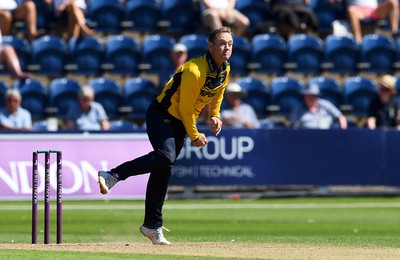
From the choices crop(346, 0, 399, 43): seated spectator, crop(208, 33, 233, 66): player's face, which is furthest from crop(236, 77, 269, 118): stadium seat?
crop(208, 33, 233, 66): player's face

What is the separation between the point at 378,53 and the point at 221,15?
11.2 feet

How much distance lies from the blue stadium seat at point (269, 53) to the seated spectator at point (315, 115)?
219 centimetres

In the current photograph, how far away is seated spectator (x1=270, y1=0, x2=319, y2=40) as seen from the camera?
68.6 ft

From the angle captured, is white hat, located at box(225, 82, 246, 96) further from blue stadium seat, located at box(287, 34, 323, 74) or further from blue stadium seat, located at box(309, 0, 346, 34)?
blue stadium seat, located at box(309, 0, 346, 34)

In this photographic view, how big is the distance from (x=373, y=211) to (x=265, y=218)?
2131mm

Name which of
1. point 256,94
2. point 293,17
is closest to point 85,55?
point 256,94

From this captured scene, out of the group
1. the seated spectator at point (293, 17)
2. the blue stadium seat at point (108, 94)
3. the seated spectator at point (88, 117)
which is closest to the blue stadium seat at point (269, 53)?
the seated spectator at point (293, 17)

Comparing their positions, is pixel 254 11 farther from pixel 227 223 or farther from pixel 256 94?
pixel 227 223

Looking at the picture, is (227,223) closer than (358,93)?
Yes

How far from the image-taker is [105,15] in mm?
21000

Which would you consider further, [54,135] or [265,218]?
[54,135]

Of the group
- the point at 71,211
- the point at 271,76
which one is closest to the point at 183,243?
the point at 71,211

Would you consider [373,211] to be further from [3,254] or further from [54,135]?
[3,254]

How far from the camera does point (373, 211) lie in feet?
54.8
